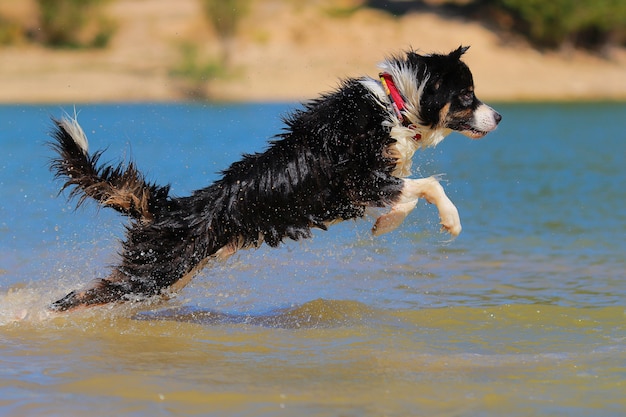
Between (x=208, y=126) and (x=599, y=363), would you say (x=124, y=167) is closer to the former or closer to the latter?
(x=599, y=363)

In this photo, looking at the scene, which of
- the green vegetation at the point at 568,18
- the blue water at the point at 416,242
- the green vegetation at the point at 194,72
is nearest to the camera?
the blue water at the point at 416,242

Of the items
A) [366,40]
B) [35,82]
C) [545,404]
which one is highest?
[366,40]

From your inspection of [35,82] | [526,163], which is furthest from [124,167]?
[35,82]

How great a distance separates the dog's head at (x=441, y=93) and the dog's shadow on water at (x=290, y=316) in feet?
5.49

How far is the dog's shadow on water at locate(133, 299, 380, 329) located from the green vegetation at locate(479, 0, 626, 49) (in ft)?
148

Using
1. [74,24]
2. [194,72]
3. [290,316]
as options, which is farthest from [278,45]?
[290,316]

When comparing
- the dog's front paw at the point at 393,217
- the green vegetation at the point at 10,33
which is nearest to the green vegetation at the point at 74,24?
the green vegetation at the point at 10,33

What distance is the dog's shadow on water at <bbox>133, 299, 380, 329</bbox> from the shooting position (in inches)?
274

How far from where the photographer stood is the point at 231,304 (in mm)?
7680

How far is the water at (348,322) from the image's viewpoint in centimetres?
505

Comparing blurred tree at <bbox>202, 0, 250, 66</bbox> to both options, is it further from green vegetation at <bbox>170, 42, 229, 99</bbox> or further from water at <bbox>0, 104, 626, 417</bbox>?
water at <bbox>0, 104, 626, 417</bbox>

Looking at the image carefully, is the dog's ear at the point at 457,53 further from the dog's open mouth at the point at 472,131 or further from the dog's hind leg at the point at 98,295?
the dog's hind leg at the point at 98,295

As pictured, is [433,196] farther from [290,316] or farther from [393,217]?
[290,316]

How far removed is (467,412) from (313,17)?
46.9m
